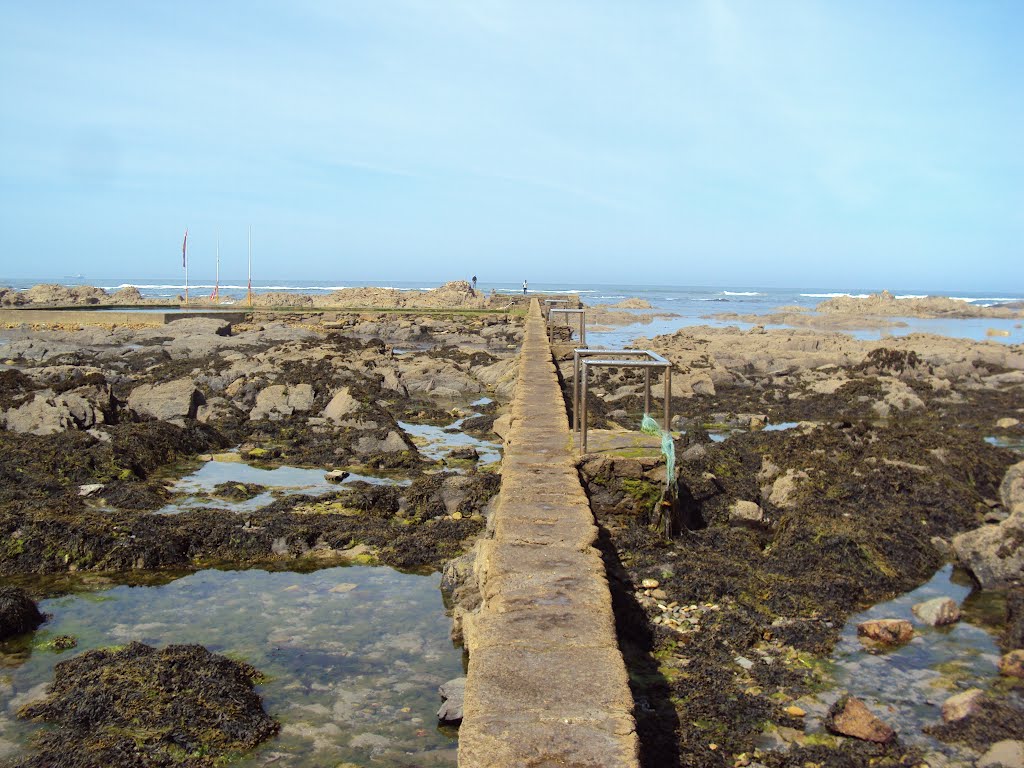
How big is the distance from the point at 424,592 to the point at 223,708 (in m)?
2.25

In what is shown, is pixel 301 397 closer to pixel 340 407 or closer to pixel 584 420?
pixel 340 407

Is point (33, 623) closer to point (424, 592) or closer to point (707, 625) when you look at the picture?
point (424, 592)

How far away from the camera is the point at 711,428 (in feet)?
47.0

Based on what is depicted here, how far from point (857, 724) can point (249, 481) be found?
25.9 feet

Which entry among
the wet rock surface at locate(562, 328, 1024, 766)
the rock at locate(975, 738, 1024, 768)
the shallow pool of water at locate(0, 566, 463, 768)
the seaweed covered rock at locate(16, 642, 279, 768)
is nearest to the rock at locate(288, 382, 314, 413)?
the wet rock surface at locate(562, 328, 1024, 766)

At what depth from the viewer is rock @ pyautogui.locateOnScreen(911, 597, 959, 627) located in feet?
18.9

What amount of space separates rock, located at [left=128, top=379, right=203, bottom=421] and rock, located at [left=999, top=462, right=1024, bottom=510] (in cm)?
1173

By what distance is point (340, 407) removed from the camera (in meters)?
13.3

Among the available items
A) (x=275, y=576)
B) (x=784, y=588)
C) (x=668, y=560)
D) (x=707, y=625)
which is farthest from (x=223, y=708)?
(x=784, y=588)

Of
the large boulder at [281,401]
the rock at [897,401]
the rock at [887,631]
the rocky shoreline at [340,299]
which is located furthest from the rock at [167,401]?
the rocky shoreline at [340,299]

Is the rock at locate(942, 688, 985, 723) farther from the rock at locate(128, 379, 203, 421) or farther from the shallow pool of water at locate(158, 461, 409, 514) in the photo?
the rock at locate(128, 379, 203, 421)

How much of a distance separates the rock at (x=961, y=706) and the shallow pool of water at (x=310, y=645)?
2790mm

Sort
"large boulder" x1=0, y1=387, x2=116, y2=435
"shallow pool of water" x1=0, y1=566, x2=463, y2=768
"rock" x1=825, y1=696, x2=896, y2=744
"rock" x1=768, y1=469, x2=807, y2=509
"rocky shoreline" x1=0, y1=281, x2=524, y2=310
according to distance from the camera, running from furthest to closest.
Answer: "rocky shoreline" x1=0, y1=281, x2=524, y2=310 < "large boulder" x1=0, y1=387, x2=116, y2=435 < "rock" x1=768, y1=469, x2=807, y2=509 < "shallow pool of water" x1=0, y1=566, x2=463, y2=768 < "rock" x1=825, y1=696, x2=896, y2=744

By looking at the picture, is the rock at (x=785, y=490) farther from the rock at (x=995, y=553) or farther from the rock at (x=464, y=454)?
the rock at (x=464, y=454)
